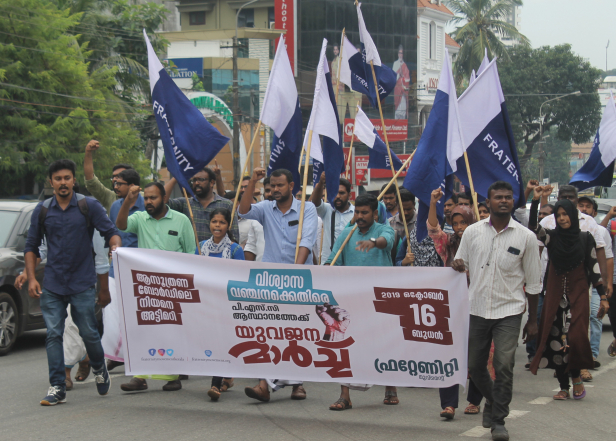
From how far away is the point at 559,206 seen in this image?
744cm

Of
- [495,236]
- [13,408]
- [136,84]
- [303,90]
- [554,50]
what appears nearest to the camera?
[495,236]

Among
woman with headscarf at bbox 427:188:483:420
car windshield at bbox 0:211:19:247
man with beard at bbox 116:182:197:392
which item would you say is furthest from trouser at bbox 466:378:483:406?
car windshield at bbox 0:211:19:247

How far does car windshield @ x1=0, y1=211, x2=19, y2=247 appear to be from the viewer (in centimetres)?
977

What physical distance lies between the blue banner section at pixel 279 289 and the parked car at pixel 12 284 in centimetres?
412

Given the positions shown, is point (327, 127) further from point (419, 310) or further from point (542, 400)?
point (542, 400)

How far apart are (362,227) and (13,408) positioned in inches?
132

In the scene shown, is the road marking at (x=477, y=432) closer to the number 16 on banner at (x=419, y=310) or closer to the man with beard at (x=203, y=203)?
the number 16 on banner at (x=419, y=310)

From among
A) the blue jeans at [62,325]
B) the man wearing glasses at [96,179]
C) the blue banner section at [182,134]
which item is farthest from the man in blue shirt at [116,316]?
the blue jeans at [62,325]

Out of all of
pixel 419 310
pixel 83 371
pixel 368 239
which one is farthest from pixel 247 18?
pixel 419 310

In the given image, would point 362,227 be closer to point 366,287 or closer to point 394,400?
point 366,287

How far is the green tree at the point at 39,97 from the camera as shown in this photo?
21125 mm

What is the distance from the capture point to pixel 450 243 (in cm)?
720

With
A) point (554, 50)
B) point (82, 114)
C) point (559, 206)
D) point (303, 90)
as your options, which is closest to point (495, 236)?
point (559, 206)

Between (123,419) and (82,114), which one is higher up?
(82,114)
